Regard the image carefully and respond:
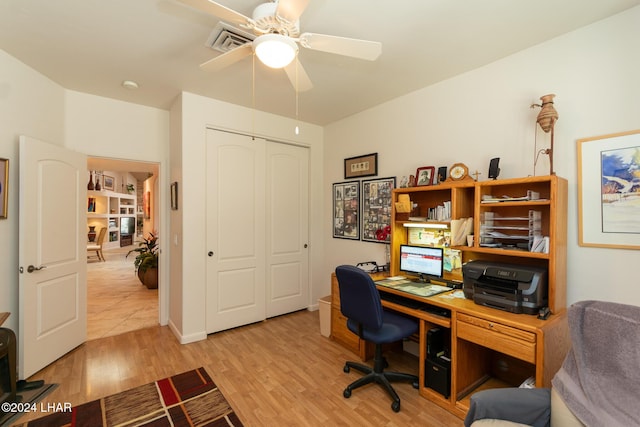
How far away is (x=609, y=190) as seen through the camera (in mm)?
1856

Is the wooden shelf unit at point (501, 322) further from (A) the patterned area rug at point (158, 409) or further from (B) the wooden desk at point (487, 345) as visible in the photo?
(A) the patterned area rug at point (158, 409)

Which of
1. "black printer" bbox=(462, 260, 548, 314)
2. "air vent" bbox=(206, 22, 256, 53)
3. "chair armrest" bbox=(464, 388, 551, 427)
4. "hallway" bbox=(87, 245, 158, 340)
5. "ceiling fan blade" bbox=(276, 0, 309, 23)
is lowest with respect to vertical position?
"hallway" bbox=(87, 245, 158, 340)

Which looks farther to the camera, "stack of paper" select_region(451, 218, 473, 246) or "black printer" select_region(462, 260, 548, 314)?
"stack of paper" select_region(451, 218, 473, 246)

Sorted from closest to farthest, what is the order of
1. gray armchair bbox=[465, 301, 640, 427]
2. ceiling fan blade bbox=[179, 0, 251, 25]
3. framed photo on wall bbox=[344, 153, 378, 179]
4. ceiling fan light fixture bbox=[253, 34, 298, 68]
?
gray armchair bbox=[465, 301, 640, 427] < ceiling fan blade bbox=[179, 0, 251, 25] < ceiling fan light fixture bbox=[253, 34, 298, 68] < framed photo on wall bbox=[344, 153, 378, 179]

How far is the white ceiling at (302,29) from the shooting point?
1.78 metres

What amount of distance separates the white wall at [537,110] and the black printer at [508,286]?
1.33 ft

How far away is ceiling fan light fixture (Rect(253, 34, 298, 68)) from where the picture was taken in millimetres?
1509

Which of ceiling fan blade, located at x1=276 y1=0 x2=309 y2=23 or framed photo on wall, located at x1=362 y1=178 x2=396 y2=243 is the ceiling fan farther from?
framed photo on wall, located at x1=362 y1=178 x2=396 y2=243

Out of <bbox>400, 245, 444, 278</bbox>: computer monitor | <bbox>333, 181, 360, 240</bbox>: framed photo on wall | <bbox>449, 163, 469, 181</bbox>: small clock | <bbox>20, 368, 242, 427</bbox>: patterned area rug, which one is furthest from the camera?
<bbox>333, 181, 360, 240</bbox>: framed photo on wall

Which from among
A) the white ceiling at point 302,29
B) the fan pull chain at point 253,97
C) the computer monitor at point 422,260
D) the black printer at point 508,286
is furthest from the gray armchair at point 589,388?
the fan pull chain at point 253,97

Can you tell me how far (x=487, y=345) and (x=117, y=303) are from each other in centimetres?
494

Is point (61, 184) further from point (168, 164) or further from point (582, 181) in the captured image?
point (582, 181)

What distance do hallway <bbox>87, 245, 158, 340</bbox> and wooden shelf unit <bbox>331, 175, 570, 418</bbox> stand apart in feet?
9.62

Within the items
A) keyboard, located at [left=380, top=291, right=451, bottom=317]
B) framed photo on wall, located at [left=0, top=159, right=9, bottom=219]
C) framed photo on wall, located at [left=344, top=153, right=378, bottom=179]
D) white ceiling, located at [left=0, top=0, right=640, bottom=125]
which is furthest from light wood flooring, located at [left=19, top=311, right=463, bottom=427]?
white ceiling, located at [left=0, top=0, right=640, bottom=125]
